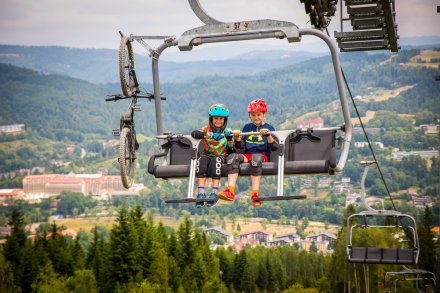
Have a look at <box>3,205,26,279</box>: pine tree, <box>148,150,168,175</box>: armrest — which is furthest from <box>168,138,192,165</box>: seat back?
<box>3,205,26,279</box>: pine tree

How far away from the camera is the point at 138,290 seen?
81.2m

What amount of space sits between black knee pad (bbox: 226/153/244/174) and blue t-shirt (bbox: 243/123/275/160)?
0.39 meters

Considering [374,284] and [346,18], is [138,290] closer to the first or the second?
[374,284]

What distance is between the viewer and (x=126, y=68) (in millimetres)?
18141

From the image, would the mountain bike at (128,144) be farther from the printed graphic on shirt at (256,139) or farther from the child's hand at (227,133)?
the printed graphic on shirt at (256,139)

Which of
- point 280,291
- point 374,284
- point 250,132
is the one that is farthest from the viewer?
point 280,291

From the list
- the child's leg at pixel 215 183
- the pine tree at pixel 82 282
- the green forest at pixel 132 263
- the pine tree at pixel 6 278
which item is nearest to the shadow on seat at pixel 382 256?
the child's leg at pixel 215 183

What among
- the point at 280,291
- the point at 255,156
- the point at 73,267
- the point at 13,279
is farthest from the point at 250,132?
the point at 280,291

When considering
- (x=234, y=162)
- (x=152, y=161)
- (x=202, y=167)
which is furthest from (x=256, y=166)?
(x=152, y=161)

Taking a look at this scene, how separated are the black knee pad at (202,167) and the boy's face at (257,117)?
918 mm

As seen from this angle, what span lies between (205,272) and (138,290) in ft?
53.9

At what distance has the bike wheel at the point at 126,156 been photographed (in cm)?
1728

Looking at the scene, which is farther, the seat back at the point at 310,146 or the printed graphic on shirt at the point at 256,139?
the printed graphic on shirt at the point at 256,139

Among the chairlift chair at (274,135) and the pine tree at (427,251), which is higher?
the chairlift chair at (274,135)
